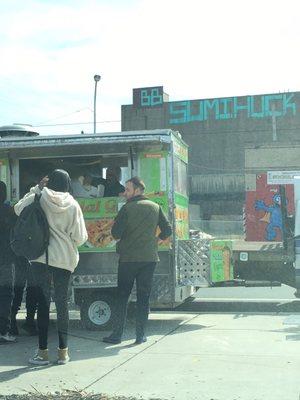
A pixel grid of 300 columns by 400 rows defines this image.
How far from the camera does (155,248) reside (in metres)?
6.91

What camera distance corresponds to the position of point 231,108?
56.3m

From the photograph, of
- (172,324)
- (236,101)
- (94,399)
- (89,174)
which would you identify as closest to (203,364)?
(94,399)

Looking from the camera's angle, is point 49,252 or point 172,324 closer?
point 49,252

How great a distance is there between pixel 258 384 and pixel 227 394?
39 centimetres

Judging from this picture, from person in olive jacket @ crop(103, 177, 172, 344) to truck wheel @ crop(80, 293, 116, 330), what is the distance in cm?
82

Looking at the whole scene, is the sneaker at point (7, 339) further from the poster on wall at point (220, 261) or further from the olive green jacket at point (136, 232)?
the poster on wall at point (220, 261)

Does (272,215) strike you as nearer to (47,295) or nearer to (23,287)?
(23,287)

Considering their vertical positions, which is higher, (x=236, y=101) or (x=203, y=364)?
(x=236, y=101)

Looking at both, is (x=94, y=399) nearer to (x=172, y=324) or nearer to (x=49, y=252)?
(x=49, y=252)

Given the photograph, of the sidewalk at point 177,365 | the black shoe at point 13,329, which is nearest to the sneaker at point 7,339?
the sidewalk at point 177,365

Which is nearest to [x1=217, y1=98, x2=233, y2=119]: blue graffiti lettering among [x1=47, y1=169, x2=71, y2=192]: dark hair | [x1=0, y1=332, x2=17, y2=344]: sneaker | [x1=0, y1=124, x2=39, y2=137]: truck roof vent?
[x1=0, y1=124, x2=39, y2=137]: truck roof vent

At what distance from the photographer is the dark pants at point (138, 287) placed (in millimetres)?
6824

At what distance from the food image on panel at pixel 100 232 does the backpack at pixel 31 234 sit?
77.5 inches

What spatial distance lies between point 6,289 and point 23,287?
2.05 feet
